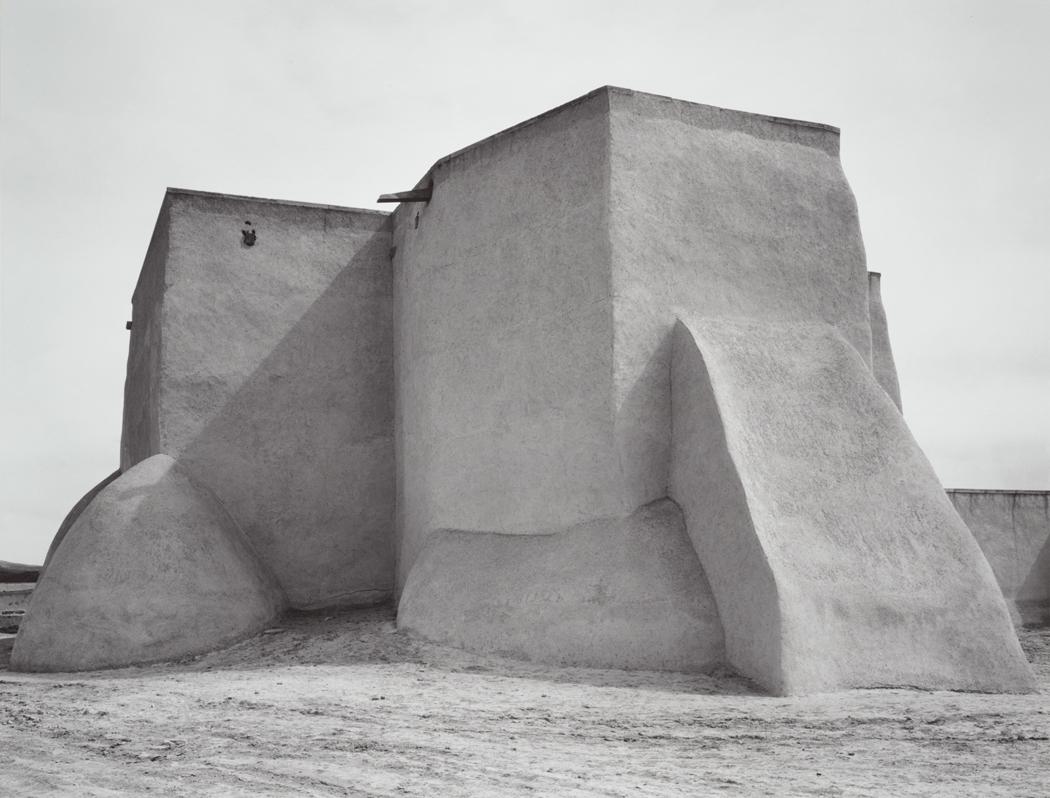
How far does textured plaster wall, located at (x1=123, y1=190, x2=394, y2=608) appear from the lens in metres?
11.4

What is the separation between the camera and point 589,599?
8438 millimetres

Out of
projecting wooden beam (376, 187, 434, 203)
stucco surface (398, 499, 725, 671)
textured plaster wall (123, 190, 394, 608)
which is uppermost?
projecting wooden beam (376, 187, 434, 203)

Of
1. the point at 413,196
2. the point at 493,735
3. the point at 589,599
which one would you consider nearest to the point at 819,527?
the point at 589,599

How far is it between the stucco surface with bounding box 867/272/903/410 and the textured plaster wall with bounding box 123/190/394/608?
5.84 meters

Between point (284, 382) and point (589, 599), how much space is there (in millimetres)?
4942

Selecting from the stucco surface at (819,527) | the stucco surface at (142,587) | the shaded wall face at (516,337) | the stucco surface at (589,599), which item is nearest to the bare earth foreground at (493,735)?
the stucco surface at (589,599)

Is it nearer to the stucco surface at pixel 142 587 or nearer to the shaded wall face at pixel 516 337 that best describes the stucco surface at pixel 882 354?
the shaded wall face at pixel 516 337

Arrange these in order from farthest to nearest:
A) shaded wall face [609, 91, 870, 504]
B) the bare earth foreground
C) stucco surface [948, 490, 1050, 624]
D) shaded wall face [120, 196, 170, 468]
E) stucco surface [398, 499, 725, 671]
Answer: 1. stucco surface [948, 490, 1050, 624]
2. shaded wall face [120, 196, 170, 468]
3. shaded wall face [609, 91, 870, 504]
4. stucco surface [398, 499, 725, 671]
5. the bare earth foreground

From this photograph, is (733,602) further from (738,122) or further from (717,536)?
(738,122)

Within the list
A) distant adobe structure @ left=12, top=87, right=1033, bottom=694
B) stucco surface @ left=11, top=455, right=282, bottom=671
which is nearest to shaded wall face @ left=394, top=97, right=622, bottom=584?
distant adobe structure @ left=12, top=87, right=1033, bottom=694

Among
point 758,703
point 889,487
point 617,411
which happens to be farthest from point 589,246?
point 758,703

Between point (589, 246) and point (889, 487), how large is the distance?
3205mm

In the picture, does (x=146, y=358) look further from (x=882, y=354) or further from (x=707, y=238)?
(x=882, y=354)

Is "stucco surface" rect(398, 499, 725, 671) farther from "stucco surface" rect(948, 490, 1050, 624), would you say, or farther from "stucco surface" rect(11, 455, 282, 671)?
"stucco surface" rect(948, 490, 1050, 624)
